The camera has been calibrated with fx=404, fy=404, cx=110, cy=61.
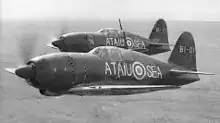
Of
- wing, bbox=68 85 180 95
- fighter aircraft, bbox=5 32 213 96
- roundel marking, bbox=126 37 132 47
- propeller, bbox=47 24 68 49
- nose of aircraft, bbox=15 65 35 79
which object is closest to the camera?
nose of aircraft, bbox=15 65 35 79

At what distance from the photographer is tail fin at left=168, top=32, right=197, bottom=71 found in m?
23.1

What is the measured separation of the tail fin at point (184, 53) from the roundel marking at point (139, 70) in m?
3.19

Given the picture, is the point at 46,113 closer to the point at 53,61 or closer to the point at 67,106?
the point at 67,106

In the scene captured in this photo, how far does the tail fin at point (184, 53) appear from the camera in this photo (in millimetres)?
23078

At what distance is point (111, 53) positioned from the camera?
19.1 metres

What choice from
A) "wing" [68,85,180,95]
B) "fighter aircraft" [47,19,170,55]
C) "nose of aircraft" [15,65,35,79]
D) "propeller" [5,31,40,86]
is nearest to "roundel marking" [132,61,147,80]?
"wing" [68,85,180,95]

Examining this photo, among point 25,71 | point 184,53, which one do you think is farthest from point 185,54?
point 25,71

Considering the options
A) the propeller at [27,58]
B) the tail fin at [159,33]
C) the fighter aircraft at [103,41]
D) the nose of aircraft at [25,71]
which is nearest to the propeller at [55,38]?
the fighter aircraft at [103,41]

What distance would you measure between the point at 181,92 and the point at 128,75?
1201 inches

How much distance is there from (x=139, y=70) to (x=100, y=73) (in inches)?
96.0

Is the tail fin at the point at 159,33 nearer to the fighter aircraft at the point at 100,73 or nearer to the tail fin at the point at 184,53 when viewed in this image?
the tail fin at the point at 184,53

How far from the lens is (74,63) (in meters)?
17.5

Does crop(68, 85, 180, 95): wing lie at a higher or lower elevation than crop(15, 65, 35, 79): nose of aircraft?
lower

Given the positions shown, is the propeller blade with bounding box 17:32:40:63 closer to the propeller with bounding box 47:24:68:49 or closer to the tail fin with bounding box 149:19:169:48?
the propeller with bounding box 47:24:68:49
